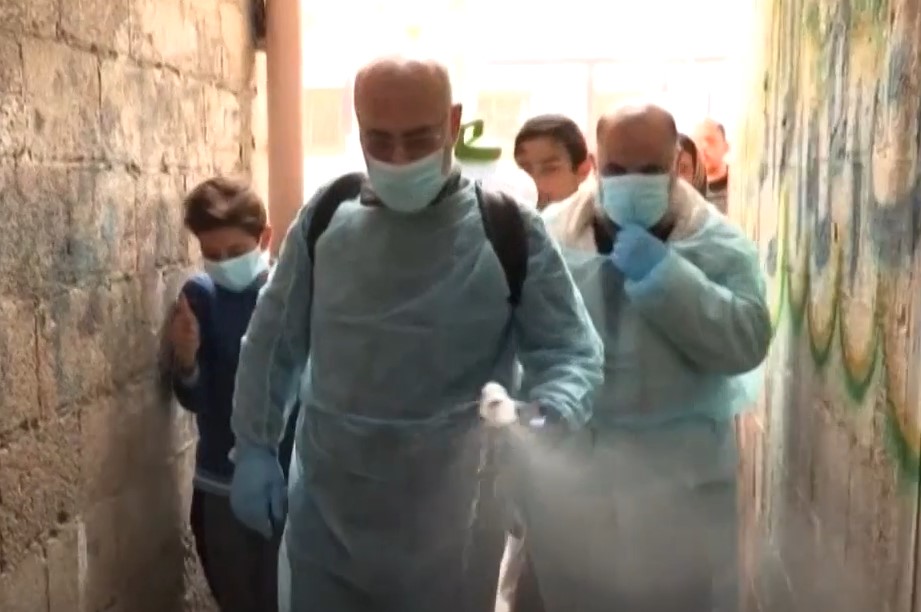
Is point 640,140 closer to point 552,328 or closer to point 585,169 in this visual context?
Result: point 552,328

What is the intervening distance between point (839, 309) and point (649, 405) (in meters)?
0.35

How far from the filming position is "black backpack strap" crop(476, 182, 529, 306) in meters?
1.76

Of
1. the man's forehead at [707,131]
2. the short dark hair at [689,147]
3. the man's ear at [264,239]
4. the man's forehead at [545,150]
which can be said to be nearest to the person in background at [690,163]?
the short dark hair at [689,147]

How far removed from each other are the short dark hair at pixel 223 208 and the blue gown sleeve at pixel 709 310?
0.76m

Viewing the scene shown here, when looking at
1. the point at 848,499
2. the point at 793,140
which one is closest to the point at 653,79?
the point at 793,140

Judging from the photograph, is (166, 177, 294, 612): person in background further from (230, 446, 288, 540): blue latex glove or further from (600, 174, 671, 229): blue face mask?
Result: (600, 174, 671, 229): blue face mask

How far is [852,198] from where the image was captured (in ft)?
6.15

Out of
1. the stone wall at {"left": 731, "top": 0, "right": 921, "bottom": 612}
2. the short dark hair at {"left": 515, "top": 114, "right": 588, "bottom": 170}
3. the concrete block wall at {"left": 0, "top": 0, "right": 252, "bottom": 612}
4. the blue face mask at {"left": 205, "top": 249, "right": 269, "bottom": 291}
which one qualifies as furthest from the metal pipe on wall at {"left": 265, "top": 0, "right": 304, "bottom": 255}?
the stone wall at {"left": 731, "top": 0, "right": 921, "bottom": 612}

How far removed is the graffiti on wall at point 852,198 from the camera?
1545mm

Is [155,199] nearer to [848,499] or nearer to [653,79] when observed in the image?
[848,499]

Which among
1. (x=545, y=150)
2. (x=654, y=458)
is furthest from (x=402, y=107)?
(x=545, y=150)

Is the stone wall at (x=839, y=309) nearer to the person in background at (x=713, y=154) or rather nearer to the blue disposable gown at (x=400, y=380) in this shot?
the blue disposable gown at (x=400, y=380)

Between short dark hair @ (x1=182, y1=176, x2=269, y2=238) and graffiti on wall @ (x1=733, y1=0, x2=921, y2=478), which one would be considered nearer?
graffiti on wall @ (x1=733, y1=0, x2=921, y2=478)

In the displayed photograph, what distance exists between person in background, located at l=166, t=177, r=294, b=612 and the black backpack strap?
0.71 m
